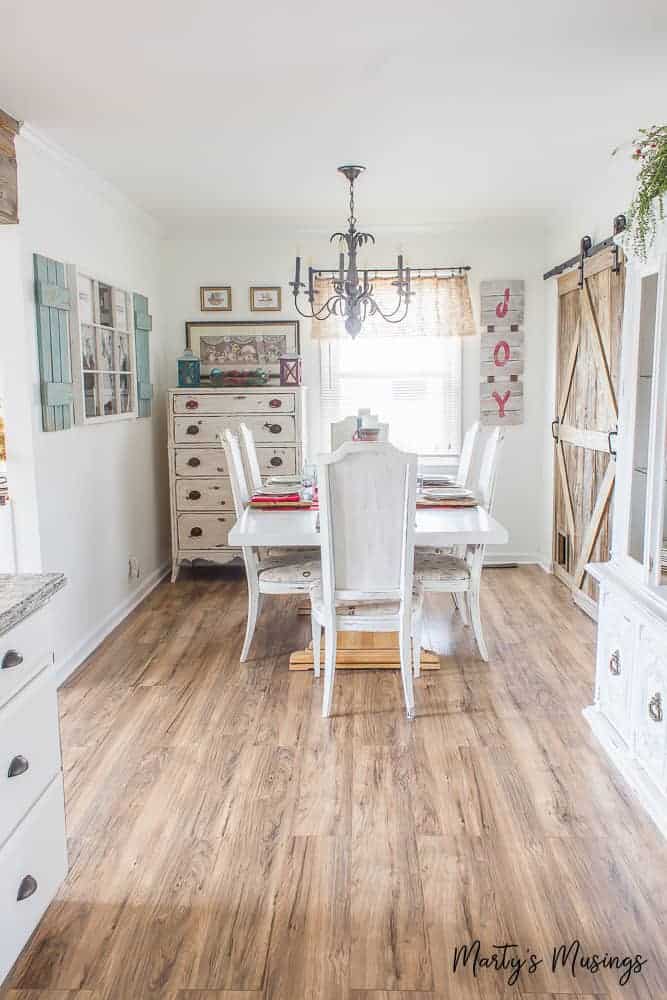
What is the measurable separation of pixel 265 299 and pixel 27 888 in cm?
470

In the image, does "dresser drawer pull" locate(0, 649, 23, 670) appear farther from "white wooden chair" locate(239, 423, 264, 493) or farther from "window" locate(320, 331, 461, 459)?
"window" locate(320, 331, 461, 459)

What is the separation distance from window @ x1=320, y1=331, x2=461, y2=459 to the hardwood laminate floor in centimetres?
235

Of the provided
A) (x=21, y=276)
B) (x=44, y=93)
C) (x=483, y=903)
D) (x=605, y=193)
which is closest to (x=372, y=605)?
(x=483, y=903)

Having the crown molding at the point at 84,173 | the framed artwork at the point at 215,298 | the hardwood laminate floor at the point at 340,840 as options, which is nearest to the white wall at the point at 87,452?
the crown molding at the point at 84,173

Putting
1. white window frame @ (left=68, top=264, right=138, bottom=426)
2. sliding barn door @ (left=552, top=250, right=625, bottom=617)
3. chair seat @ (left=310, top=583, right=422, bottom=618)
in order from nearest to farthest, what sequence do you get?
1. chair seat @ (left=310, top=583, right=422, bottom=618)
2. white window frame @ (left=68, top=264, right=138, bottom=426)
3. sliding barn door @ (left=552, top=250, right=625, bottom=617)

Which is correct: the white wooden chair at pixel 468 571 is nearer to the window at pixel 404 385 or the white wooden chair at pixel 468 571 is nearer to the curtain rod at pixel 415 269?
the window at pixel 404 385

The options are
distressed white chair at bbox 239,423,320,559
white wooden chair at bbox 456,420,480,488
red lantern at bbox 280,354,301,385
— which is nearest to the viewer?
distressed white chair at bbox 239,423,320,559

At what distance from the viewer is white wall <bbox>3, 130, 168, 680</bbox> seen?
3.60m

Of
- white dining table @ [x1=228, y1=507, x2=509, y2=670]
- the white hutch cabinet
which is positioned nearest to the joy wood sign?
white dining table @ [x1=228, y1=507, x2=509, y2=670]

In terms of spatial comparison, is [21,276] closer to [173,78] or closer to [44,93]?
[44,93]

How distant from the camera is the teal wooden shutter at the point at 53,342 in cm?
363

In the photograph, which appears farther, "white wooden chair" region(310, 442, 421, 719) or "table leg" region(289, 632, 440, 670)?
"table leg" region(289, 632, 440, 670)

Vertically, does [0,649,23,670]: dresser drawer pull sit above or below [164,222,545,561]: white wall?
below

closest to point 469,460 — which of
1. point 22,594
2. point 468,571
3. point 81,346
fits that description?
point 468,571
